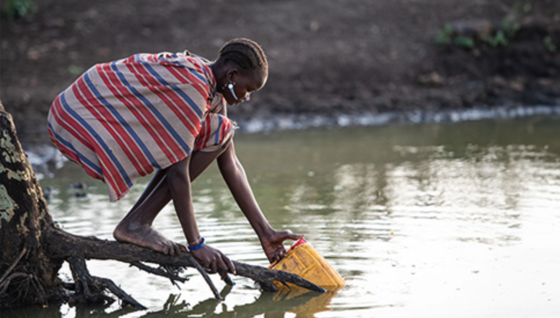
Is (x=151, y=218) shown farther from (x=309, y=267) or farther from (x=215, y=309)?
Result: (x=309, y=267)

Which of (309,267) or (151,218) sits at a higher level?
(151,218)

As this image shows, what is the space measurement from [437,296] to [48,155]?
5437mm

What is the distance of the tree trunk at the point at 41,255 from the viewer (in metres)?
3.39

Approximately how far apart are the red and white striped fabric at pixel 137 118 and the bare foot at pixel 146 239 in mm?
187

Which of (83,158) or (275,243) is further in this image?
(275,243)

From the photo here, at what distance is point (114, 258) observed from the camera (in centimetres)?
349

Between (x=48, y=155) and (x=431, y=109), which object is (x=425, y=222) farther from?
(x=431, y=109)

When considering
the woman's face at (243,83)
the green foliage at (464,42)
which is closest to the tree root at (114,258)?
the woman's face at (243,83)

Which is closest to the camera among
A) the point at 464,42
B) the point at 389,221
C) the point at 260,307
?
the point at 260,307

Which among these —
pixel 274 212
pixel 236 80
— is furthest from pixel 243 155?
pixel 236 80

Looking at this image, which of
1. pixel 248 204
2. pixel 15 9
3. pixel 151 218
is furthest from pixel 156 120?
pixel 15 9

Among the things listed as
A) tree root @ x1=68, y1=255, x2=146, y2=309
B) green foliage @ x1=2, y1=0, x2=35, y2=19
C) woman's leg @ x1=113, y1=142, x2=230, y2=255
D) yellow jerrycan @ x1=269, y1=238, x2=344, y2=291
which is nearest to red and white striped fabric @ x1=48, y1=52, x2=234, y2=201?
woman's leg @ x1=113, y1=142, x2=230, y2=255

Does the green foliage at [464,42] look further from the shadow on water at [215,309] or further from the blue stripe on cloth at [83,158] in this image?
the blue stripe on cloth at [83,158]

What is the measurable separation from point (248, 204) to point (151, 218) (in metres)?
0.45
